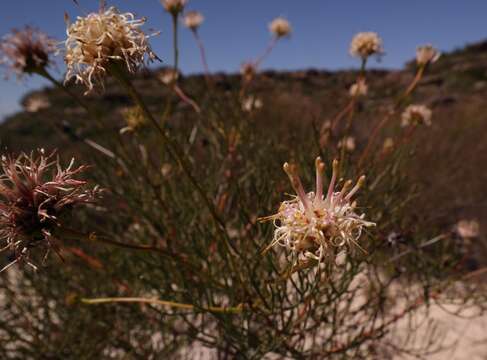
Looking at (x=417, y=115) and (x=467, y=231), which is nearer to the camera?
(x=417, y=115)

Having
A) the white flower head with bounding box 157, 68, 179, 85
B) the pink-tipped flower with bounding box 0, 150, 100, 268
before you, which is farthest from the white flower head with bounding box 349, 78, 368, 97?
the pink-tipped flower with bounding box 0, 150, 100, 268

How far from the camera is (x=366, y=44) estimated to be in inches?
61.1

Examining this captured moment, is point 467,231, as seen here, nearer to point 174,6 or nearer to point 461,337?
point 461,337

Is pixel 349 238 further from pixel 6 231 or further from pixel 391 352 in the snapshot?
pixel 391 352

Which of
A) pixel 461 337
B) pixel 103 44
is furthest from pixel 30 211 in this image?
pixel 461 337

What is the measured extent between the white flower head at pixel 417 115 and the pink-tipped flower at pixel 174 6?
1.04 meters

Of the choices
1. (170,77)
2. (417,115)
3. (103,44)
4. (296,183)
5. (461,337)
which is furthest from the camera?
(461,337)

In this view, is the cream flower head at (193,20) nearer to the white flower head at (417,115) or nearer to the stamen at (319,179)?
the white flower head at (417,115)

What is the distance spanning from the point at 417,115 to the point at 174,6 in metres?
1.10

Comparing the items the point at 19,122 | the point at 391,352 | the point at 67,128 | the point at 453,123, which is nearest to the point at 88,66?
the point at 67,128

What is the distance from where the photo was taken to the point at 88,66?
2.66ft

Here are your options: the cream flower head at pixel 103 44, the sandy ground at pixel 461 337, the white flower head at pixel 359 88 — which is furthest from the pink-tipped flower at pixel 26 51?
the sandy ground at pixel 461 337

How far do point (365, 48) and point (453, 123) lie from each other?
559 cm

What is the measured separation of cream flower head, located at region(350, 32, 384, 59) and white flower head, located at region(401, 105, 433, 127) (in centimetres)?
33
